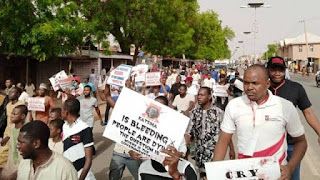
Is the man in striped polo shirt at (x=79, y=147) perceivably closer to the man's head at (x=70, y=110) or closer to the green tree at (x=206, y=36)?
the man's head at (x=70, y=110)

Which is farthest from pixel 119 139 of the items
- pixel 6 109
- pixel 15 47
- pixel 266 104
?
pixel 15 47

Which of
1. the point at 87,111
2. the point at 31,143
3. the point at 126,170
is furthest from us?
the point at 87,111

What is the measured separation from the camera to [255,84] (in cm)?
278

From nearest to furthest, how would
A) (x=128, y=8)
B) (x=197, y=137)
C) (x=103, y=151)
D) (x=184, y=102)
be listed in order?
1. (x=197, y=137)
2. (x=184, y=102)
3. (x=103, y=151)
4. (x=128, y=8)

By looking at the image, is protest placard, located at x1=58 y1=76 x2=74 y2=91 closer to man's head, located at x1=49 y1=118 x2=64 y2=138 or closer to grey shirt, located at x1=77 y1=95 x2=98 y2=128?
grey shirt, located at x1=77 y1=95 x2=98 y2=128

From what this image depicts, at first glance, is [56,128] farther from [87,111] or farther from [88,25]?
[88,25]

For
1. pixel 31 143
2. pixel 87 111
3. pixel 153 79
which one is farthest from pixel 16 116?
pixel 153 79

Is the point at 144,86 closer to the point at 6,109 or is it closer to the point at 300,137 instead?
the point at 6,109

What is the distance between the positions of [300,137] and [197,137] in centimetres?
194

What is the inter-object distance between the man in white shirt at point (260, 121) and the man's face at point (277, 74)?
1183 millimetres

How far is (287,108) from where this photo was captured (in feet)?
9.22

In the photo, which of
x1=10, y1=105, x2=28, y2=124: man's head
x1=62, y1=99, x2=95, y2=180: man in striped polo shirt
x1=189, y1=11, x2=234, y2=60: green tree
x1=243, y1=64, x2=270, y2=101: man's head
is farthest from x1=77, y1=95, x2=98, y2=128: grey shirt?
x1=189, y1=11, x2=234, y2=60: green tree

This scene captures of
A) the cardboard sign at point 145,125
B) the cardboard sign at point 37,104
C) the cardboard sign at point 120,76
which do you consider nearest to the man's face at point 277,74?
the cardboard sign at point 145,125

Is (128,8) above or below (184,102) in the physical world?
above
